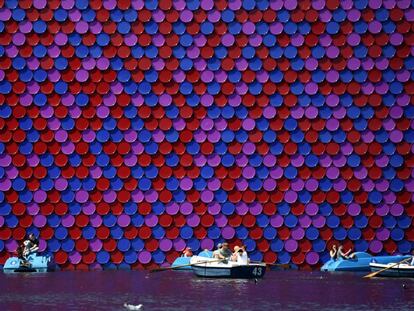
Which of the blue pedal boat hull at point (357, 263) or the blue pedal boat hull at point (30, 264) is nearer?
the blue pedal boat hull at point (30, 264)

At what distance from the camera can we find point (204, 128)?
3975 centimetres

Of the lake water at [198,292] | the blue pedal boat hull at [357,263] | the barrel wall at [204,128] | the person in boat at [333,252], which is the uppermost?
the barrel wall at [204,128]

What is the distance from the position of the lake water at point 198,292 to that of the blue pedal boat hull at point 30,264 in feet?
3.07

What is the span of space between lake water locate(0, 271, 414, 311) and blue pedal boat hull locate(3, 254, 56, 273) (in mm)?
934

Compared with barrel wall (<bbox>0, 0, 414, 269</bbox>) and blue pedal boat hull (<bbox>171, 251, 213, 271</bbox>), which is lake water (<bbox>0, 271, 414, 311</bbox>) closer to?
blue pedal boat hull (<bbox>171, 251, 213, 271</bbox>)

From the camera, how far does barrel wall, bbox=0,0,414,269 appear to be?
39.4 meters

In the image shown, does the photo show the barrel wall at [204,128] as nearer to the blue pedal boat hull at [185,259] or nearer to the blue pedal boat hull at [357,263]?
the blue pedal boat hull at [185,259]

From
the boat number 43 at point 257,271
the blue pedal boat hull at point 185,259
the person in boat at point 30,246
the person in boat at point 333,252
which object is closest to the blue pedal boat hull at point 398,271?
the person in boat at point 333,252

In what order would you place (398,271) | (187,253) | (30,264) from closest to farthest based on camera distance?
(398,271)
(30,264)
(187,253)

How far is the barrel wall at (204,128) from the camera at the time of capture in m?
39.4

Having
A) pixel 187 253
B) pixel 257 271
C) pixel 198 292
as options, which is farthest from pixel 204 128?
pixel 198 292

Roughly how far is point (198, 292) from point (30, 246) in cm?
1114

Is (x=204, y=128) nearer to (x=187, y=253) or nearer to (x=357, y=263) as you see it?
(x=187, y=253)

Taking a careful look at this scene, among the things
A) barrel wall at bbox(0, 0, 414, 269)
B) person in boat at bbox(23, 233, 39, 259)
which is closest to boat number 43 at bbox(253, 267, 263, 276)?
barrel wall at bbox(0, 0, 414, 269)
